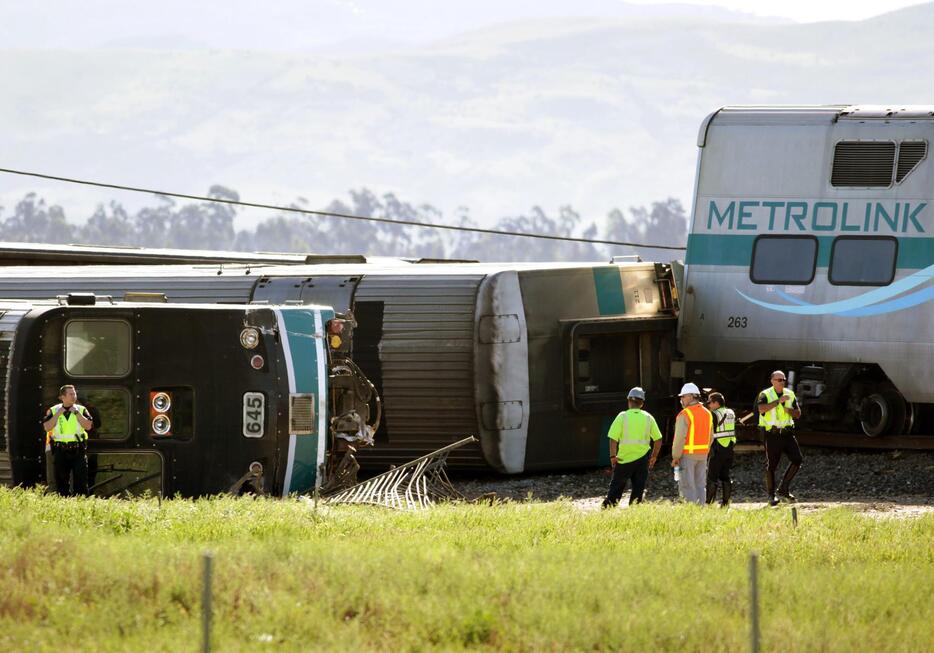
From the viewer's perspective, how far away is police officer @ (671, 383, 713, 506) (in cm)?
1634

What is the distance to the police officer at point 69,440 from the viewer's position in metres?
15.0

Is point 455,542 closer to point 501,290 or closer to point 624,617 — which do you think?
point 624,617

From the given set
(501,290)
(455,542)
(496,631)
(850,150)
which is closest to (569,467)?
(501,290)

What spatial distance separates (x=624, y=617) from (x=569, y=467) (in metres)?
10.3

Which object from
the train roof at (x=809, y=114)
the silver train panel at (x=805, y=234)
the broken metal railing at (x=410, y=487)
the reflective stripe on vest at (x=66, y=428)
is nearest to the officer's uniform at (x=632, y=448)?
the broken metal railing at (x=410, y=487)

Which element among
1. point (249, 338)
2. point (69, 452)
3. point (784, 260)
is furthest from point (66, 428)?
point (784, 260)

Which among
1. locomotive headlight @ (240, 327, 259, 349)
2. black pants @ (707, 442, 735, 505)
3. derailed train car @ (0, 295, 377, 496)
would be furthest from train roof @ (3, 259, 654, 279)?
locomotive headlight @ (240, 327, 259, 349)

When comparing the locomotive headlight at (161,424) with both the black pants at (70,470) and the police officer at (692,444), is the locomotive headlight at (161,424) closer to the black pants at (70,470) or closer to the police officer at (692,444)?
the black pants at (70,470)

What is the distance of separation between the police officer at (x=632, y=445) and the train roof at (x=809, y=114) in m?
5.48

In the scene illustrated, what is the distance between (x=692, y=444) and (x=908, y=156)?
5626 millimetres

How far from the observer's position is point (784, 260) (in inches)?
805

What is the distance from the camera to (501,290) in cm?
1919

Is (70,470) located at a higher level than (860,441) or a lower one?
higher

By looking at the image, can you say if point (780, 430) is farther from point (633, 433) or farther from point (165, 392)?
point (165, 392)
